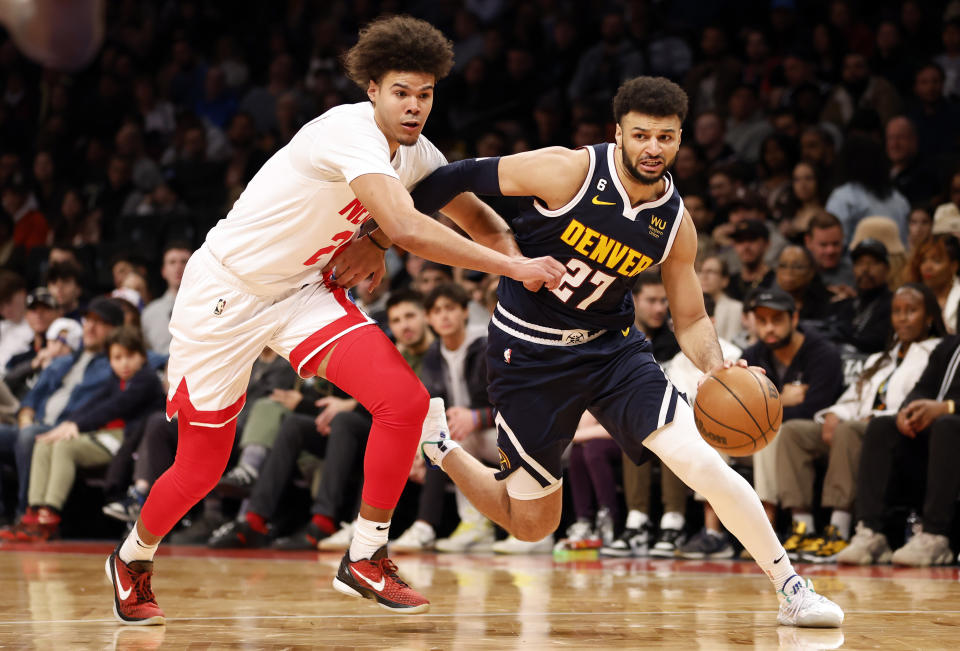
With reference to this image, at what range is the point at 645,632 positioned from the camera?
3.97 meters

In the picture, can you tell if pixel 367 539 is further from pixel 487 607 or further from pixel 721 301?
pixel 721 301

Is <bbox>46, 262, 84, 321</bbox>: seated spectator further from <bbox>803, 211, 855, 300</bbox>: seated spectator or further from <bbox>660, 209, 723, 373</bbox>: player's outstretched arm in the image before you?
<bbox>660, 209, 723, 373</bbox>: player's outstretched arm

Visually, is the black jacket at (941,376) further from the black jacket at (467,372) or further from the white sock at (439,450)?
the white sock at (439,450)

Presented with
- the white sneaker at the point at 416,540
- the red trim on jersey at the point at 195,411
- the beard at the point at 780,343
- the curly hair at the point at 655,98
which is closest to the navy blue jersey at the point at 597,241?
the curly hair at the point at 655,98

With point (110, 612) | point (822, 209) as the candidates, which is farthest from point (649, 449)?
point (822, 209)

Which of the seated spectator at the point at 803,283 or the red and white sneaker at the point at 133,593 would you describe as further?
the seated spectator at the point at 803,283

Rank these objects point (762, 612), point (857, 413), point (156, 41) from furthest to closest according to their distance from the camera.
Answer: point (156, 41)
point (857, 413)
point (762, 612)

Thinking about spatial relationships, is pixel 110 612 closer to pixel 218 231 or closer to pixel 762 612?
pixel 218 231

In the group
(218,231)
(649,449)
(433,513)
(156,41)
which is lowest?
(433,513)

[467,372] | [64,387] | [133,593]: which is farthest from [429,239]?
[64,387]

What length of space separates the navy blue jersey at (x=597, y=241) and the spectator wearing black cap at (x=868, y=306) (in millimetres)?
3539

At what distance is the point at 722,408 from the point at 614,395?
42cm

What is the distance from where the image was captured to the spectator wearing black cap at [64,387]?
8.40 meters

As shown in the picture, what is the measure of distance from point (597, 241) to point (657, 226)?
22 centimetres
